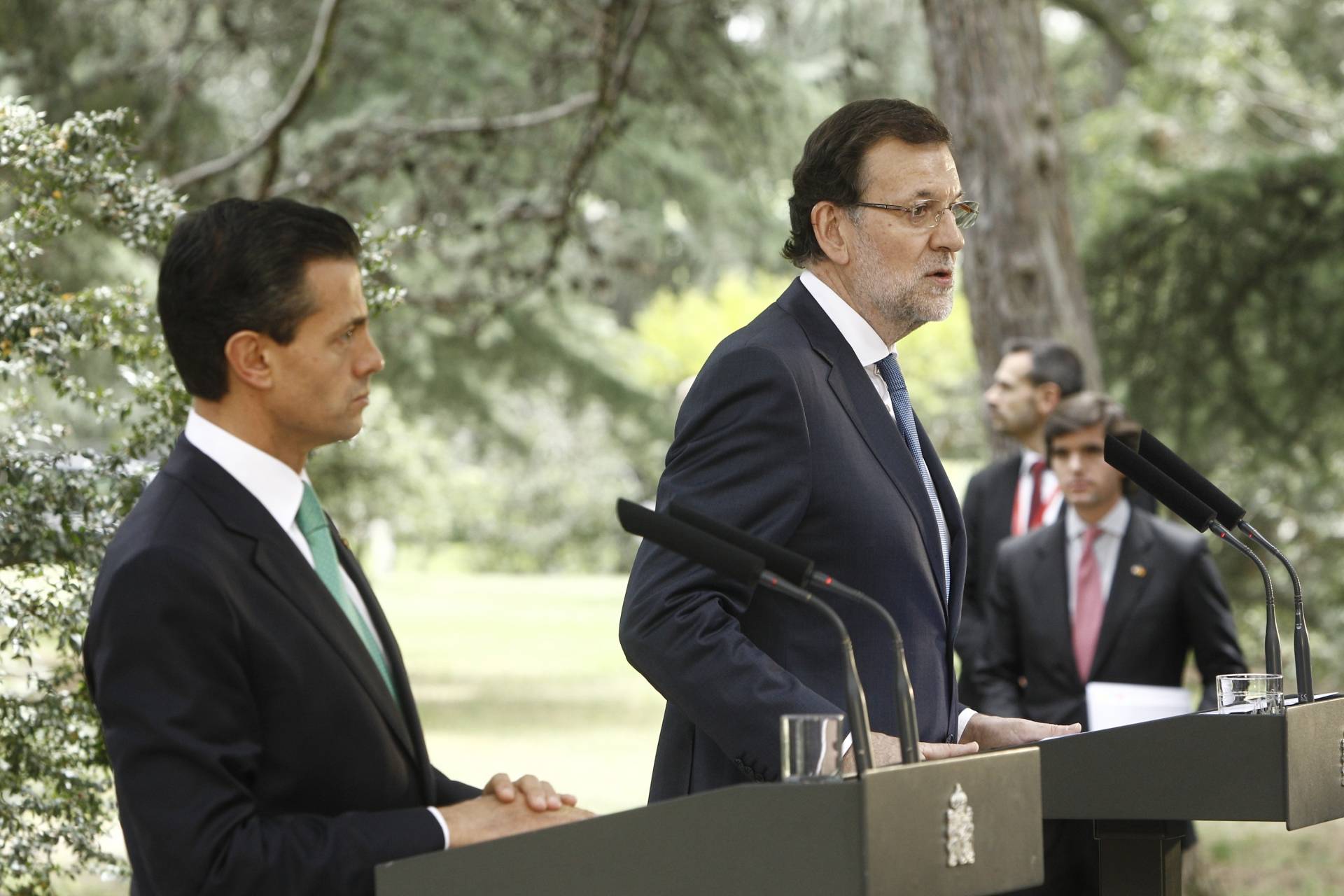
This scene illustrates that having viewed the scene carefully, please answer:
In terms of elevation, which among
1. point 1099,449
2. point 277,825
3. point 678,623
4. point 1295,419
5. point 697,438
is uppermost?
point 1295,419

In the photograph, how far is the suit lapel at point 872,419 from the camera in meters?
2.98

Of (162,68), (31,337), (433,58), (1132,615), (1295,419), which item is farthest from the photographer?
(433,58)

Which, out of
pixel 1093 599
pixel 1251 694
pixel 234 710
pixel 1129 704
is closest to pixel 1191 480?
pixel 1251 694

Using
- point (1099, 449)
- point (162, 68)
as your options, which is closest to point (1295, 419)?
point (1099, 449)

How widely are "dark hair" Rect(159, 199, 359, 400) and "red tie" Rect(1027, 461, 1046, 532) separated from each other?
4.38m

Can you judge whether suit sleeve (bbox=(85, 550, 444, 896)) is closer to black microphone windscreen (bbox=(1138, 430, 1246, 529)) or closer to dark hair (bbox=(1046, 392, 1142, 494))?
black microphone windscreen (bbox=(1138, 430, 1246, 529))

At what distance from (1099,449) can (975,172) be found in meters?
2.68

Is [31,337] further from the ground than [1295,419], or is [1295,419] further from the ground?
[1295,419]

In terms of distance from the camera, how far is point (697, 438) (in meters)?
2.88

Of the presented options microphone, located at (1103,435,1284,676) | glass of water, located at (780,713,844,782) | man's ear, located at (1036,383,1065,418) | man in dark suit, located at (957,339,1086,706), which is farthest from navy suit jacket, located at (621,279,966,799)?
man's ear, located at (1036,383,1065,418)

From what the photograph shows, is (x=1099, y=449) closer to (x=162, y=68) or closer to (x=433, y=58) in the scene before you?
(x=162, y=68)

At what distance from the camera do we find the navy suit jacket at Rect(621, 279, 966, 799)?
270cm

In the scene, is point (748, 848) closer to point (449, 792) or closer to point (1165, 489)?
point (449, 792)

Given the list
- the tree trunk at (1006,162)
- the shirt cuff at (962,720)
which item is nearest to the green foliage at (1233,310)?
the tree trunk at (1006,162)
